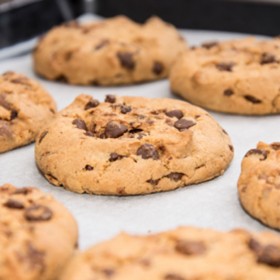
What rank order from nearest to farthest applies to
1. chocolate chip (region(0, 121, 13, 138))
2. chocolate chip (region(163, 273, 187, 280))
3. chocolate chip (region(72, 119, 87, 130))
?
chocolate chip (region(163, 273, 187, 280)) → chocolate chip (region(72, 119, 87, 130)) → chocolate chip (region(0, 121, 13, 138))

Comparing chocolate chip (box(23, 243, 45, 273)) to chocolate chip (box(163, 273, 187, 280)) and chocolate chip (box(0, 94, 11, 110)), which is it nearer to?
chocolate chip (box(163, 273, 187, 280))

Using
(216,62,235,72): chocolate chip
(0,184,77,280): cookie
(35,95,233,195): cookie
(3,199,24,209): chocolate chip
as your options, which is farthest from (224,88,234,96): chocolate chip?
(3,199,24,209): chocolate chip

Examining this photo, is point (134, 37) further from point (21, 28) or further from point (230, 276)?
point (230, 276)

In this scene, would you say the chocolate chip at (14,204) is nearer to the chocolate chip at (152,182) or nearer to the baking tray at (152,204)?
the baking tray at (152,204)

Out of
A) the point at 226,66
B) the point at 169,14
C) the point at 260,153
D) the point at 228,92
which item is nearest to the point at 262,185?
the point at 260,153

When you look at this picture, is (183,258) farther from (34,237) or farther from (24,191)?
(24,191)

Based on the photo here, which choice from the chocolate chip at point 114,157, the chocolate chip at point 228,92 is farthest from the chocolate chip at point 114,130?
the chocolate chip at point 228,92
